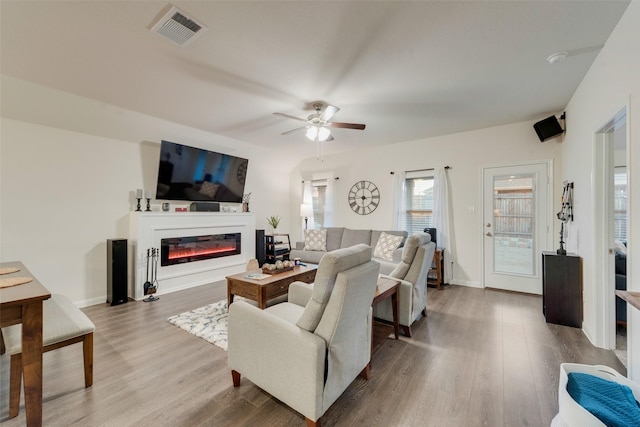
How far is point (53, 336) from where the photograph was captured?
166 centimetres

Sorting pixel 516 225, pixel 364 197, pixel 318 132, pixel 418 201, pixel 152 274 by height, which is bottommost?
pixel 152 274

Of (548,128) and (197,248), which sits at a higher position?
(548,128)

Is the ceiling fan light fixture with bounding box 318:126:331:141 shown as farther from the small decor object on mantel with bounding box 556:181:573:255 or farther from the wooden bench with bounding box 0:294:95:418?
the small decor object on mantel with bounding box 556:181:573:255

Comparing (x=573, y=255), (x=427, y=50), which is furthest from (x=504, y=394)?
(x=427, y=50)

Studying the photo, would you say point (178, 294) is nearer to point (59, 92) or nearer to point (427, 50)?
point (59, 92)

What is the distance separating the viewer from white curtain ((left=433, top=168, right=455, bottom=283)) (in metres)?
4.62

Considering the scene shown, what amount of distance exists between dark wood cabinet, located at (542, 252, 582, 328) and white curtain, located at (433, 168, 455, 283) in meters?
1.61

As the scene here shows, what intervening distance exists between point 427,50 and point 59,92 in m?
3.84

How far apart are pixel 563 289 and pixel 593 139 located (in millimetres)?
1623

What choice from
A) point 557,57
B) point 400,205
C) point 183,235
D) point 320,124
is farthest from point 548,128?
point 183,235

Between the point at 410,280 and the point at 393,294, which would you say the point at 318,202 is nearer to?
the point at 410,280

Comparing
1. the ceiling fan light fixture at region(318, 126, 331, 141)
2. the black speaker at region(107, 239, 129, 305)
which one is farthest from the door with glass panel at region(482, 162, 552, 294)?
the black speaker at region(107, 239, 129, 305)

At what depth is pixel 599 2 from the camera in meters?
1.75

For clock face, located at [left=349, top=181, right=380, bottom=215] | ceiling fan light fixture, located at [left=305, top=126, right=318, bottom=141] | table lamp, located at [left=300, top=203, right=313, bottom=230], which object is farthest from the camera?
table lamp, located at [left=300, top=203, right=313, bottom=230]
